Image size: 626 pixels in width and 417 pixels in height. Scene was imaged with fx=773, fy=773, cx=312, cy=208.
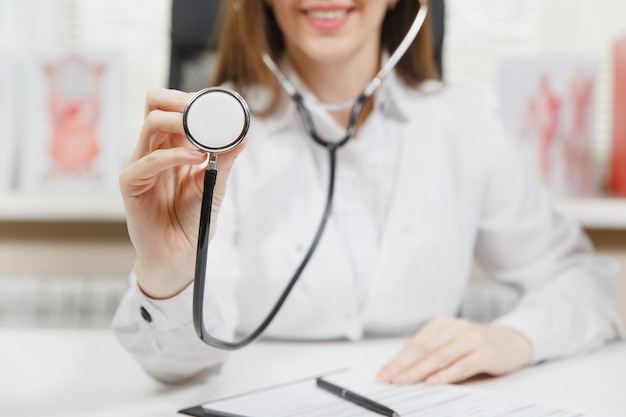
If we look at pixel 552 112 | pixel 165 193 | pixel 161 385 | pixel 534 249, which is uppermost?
pixel 552 112

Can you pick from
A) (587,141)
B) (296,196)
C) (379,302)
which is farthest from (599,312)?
(587,141)

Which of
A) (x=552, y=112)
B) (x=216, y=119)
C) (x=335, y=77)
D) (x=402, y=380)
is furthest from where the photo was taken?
(x=552, y=112)

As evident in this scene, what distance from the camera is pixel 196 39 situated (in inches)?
56.3

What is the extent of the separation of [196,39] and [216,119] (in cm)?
87

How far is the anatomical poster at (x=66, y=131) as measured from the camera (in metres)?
1.62

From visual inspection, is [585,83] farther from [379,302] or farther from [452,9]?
[379,302]

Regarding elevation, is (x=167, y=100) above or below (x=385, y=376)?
above

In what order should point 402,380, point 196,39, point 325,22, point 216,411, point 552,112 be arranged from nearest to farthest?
point 216,411 < point 402,380 < point 325,22 < point 196,39 < point 552,112

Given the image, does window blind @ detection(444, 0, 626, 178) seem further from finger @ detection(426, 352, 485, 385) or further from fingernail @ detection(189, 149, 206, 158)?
fingernail @ detection(189, 149, 206, 158)

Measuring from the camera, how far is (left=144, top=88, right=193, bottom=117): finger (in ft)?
2.23

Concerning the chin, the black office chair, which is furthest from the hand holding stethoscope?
the black office chair

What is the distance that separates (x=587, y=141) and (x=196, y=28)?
0.83 m

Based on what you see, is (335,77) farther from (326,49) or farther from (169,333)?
(169,333)

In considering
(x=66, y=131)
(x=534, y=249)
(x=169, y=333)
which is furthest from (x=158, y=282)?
(x=66, y=131)
